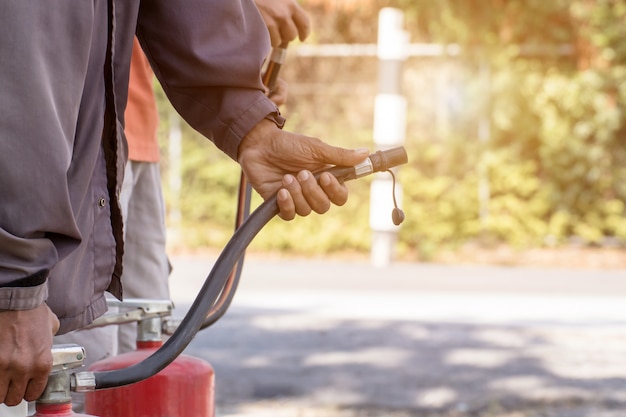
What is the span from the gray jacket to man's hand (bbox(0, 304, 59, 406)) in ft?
0.08

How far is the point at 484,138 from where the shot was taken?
11977 mm

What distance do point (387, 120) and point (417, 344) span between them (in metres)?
4.75

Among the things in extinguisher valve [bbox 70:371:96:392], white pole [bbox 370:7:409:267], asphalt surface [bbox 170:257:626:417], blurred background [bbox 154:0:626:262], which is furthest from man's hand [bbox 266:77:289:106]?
blurred background [bbox 154:0:626:262]

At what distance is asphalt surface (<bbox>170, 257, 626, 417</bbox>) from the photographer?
5078 mm

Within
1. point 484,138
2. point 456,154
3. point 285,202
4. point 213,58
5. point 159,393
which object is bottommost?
point 159,393

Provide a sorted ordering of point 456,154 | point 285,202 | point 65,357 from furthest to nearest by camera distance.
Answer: point 456,154
point 285,202
point 65,357

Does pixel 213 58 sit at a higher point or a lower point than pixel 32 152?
higher

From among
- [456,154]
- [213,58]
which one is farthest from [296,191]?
[456,154]

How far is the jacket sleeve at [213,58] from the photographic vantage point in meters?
1.79

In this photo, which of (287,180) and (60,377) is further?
(287,180)

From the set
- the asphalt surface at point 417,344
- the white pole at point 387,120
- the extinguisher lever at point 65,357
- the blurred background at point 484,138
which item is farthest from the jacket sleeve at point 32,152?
the blurred background at point 484,138

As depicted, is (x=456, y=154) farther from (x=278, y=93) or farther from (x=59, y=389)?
(x=59, y=389)

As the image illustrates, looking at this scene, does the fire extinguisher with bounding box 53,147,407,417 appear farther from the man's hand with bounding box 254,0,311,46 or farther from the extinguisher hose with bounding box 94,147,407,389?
the man's hand with bounding box 254,0,311,46

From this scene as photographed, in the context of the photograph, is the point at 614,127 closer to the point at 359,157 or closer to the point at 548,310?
the point at 548,310
